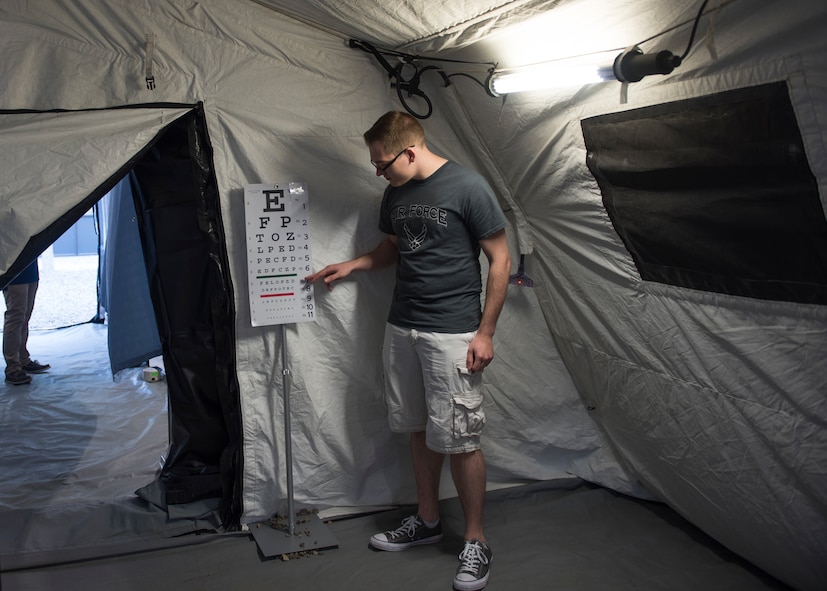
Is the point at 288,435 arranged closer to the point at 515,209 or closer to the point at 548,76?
the point at 515,209

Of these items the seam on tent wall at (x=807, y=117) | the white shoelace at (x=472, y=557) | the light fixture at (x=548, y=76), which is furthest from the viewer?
the white shoelace at (x=472, y=557)

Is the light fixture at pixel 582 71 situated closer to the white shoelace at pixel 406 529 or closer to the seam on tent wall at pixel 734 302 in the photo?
the seam on tent wall at pixel 734 302

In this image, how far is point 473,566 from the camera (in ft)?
7.02

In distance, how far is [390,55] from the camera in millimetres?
2434

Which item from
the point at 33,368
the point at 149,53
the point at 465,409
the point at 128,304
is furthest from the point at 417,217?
the point at 33,368

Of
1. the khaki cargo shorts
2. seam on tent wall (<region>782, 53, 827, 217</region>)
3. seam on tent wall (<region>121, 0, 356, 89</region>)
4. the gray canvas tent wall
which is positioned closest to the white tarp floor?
the gray canvas tent wall

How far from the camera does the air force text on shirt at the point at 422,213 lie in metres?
2.14

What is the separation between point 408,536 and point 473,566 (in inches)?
12.4

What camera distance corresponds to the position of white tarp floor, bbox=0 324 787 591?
2160 mm

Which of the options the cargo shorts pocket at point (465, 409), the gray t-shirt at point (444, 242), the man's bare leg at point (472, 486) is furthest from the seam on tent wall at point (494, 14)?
the man's bare leg at point (472, 486)

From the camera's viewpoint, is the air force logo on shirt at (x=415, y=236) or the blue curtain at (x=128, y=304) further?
the blue curtain at (x=128, y=304)

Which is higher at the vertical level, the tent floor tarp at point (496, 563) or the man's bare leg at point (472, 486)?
the man's bare leg at point (472, 486)

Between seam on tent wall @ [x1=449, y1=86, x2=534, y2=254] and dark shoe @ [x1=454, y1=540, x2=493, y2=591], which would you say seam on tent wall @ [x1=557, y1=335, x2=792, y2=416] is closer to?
seam on tent wall @ [x1=449, y1=86, x2=534, y2=254]

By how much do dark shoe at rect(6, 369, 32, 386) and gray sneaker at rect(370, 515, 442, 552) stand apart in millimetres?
2797
